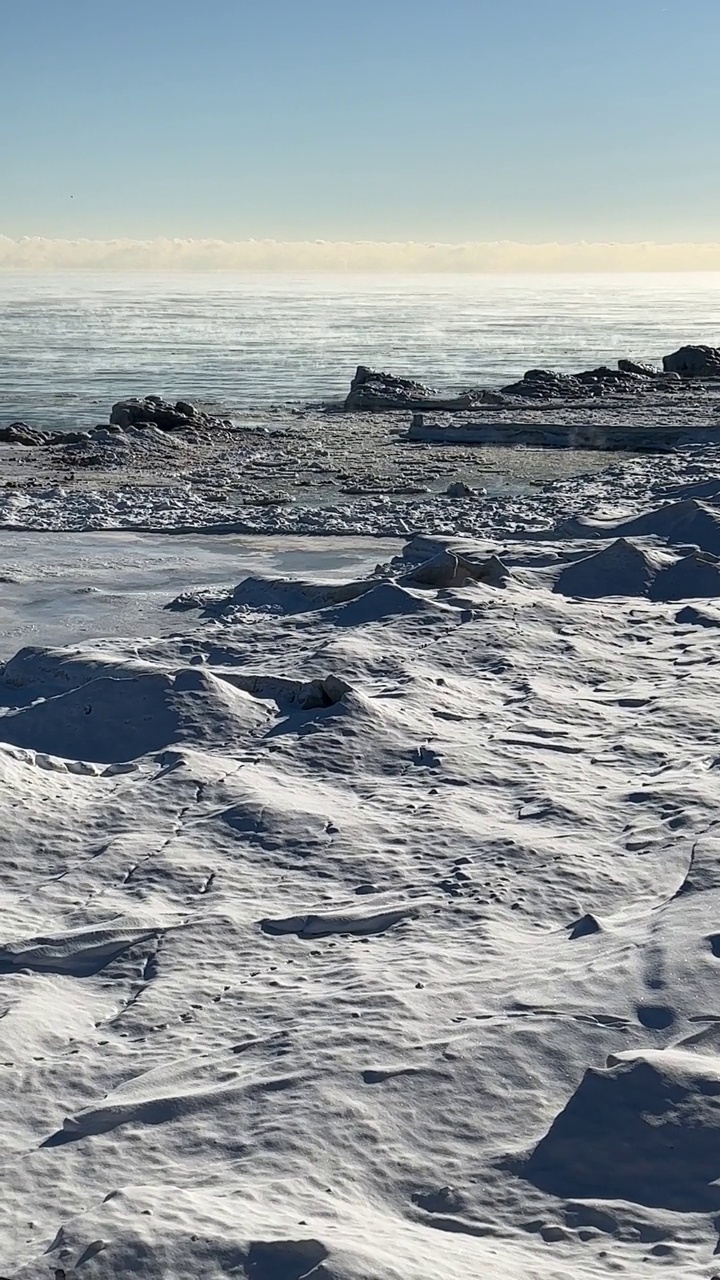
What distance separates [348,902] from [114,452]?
49.1 ft

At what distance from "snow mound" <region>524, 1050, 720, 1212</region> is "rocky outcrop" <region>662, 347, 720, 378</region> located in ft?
108

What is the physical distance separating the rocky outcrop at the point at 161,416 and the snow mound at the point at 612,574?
1411cm

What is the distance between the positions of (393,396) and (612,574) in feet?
64.1

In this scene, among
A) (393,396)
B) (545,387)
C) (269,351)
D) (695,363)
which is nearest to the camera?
(393,396)

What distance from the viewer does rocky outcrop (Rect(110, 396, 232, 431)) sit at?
22109 millimetres

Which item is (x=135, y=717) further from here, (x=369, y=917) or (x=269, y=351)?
(x=269, y=351)

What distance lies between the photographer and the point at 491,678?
22.1 ft

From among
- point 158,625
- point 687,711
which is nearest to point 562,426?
point 158,625

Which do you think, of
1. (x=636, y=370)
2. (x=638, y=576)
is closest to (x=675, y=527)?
(x=638, y=576)

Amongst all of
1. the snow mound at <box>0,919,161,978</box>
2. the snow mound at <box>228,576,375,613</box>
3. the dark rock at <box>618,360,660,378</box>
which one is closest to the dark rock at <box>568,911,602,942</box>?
the snow mound at <box>0,919,161,978</box>

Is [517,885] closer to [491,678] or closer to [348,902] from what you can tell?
[348,902]

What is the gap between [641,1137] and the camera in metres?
2.89

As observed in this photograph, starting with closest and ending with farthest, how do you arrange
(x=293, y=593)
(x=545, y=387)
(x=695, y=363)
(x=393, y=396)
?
(x=293, y=593), (x=393, y=396), (x=545, y=387), (x=695, y=363)

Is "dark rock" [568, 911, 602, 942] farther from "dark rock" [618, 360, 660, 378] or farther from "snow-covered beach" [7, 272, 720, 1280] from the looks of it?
"dark rock" [618, 360, 660, 378]
